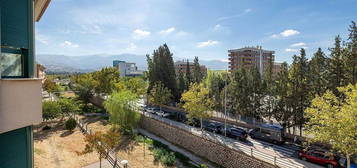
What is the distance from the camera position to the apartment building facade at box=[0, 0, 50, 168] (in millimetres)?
3076

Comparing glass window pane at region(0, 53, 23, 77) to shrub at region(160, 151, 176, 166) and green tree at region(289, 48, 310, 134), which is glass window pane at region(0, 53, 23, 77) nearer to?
shrub at region(160, 151, 176, 166)

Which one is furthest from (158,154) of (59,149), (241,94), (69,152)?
(241,94)

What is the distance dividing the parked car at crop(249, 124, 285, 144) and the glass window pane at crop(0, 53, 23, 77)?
71.9ft

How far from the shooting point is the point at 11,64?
3551 millimetres

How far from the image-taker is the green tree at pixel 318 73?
1995 cm

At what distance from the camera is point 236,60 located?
76.1 m

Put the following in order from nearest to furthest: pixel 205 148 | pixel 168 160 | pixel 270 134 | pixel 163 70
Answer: pixel 168 160, pixel 205 148, pixel 270 134, pixel 163 70

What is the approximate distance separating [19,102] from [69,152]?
17561 mm

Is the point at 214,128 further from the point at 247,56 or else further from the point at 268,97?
the point at 247,56

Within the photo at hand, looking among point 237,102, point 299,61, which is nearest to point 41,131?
point 237,102

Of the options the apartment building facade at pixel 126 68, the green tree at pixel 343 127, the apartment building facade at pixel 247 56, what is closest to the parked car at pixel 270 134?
the green tree at pixel 343 127

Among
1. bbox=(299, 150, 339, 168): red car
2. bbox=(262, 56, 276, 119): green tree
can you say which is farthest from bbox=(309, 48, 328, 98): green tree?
bbox=(299, 150, 339, 168): red car

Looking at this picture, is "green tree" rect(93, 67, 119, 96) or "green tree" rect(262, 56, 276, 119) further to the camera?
A: "green tree" rect(93, 67, 119, 96)

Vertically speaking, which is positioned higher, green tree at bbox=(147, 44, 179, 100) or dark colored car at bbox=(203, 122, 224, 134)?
green tree at bbox=(147, 44, 179, 100)
